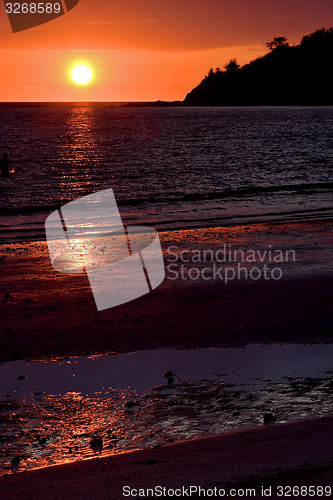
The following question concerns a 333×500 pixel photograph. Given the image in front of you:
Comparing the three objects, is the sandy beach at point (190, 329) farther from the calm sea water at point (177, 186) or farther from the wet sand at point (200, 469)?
the calm sea water at point (177, 186)

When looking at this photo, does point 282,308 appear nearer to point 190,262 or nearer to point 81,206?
point 190,262

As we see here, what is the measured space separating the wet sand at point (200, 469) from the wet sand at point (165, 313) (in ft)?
12.3

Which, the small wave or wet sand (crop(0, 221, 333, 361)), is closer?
wet sand (crop(0, 221, 333, 361))

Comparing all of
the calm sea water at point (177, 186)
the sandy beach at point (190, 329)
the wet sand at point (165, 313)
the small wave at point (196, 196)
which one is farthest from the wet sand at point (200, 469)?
the small wave at point (196, 196)

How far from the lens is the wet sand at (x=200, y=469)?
5.45m

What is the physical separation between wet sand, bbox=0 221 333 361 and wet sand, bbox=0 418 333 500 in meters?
3.75

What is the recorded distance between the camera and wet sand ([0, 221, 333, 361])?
1018 centimetres

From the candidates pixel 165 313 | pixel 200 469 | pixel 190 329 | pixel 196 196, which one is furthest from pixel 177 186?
pixel 200 469

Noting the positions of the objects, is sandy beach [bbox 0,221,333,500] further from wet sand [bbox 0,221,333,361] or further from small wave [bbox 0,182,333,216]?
small wave [bbox 0,182,333,216]

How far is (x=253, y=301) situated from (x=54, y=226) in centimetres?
1281

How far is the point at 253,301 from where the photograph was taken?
12.3 metres

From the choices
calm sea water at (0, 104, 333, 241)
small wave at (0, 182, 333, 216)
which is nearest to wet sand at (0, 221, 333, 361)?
calm sea water at (0, 104, 333, 241)

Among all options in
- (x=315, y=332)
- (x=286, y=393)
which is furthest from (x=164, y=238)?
(x=286, y=393)

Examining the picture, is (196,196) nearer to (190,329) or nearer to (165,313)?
(165,313)
